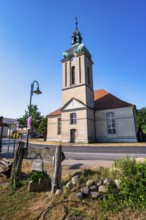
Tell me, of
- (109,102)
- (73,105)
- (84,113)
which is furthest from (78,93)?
(109,102)

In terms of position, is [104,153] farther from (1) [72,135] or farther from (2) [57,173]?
(1) [72,135]

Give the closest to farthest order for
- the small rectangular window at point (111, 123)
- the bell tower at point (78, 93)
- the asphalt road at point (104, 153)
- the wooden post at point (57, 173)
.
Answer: the wooden post at point (57, 173) < the asphalt road at point (104, 153) < the bell tower at point (78, 93) < the small rectangular window at point (111, 123)

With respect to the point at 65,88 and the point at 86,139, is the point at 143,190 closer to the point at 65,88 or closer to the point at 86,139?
the point at 86,139

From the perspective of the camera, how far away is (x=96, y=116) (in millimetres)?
25141

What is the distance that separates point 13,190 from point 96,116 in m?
22.2

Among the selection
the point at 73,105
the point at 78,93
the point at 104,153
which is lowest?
the point at 104,153

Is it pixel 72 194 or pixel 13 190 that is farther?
pixel 13 190

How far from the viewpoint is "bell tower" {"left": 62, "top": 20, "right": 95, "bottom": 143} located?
22914 mm

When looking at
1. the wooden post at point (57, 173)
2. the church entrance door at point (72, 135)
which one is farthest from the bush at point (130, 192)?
the church entrance door at point (72, 135)

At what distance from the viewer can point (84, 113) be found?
A: 2289 cm

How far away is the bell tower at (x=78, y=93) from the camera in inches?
902

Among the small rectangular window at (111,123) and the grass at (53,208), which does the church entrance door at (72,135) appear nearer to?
the small rectangular window at (111,123)

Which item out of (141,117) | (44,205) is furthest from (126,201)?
(141,117)

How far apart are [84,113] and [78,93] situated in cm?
424
